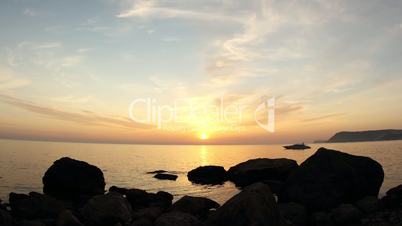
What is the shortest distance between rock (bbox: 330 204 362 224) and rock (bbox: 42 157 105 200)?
2126 centimetres

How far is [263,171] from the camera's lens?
4369cm

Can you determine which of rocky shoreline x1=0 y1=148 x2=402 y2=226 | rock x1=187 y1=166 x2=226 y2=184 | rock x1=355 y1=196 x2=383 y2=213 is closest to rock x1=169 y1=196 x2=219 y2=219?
rocky shoreline x1=0 y1=148 x2=402 y2=226

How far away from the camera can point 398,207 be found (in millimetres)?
24250

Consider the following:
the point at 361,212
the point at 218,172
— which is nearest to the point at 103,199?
the point at 361,212

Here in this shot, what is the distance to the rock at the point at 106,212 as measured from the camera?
19.5 metres

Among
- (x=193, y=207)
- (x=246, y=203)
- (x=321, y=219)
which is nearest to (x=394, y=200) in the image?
(x=321, y=219)

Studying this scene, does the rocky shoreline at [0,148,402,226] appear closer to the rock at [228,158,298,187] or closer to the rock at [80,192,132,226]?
the rock at [80,192,132,226]

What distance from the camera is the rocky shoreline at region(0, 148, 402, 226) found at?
1493cm

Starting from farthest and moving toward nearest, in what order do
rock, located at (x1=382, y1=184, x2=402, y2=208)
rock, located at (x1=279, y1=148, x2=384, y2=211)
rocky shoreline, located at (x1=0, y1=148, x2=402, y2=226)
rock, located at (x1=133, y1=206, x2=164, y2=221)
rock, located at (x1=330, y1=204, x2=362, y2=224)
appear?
rock, located at (x1=279, y1=148, x2=384, y2=211) < rock, located at (x1=382, y1=184, x2=402, y2=208) < rock, located at (x1=330, y1=204, x2=362, y2=224) < rock, located at (x1=133, y1=206, x2=164, y2=221) < rocky shoreline, located at (x1=0, y1=148, x2=402, y2=226)

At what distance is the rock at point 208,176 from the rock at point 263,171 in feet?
16.2

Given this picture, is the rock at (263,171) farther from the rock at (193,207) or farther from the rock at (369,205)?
the rock at (193,207)

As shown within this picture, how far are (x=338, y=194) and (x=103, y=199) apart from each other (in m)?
15.7

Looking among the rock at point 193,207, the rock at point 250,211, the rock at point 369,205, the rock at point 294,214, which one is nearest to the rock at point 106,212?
the rock at point 193,207

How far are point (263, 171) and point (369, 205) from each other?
799 inches
